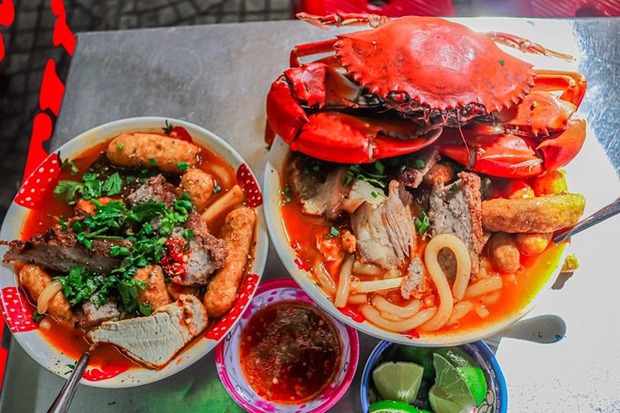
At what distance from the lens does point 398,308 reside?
238 cm

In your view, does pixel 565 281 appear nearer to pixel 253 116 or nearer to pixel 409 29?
pixel 409 29

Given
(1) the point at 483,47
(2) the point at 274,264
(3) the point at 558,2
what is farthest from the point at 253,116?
(3) the point at 558,2

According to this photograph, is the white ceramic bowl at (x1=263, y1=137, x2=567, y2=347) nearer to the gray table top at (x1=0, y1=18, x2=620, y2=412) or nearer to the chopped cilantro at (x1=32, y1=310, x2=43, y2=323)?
the gray table top at (x1=0, y1=18, x2=620, y2=412)

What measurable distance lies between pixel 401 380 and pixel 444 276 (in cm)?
46

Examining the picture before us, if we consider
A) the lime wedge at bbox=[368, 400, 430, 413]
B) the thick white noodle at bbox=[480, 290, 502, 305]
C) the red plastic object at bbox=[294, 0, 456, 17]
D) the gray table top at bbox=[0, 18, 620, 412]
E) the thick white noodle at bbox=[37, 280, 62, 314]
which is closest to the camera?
the lime wedge at bbox=[368, 400, 430, 413]

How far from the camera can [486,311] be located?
2.42m

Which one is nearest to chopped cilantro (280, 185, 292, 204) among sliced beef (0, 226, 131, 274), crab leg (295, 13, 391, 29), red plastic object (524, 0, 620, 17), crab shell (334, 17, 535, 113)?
crab shell (334, 17, 535, 113)

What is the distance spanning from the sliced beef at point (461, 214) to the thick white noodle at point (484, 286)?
0.06 metres

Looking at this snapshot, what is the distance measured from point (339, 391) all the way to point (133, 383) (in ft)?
2.69

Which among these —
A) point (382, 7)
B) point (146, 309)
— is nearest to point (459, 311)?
point (146, 309)

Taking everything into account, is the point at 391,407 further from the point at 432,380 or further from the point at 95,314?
the point at 95,314

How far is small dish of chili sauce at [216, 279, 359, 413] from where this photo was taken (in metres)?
2.39

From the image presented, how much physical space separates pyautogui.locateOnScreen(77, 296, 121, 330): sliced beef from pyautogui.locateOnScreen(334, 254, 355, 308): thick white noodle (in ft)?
3.00

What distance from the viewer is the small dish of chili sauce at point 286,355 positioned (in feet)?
7.83
